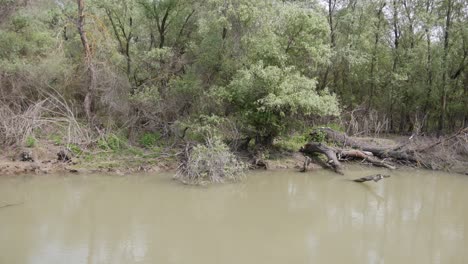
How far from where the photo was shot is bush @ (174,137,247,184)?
11727 mm

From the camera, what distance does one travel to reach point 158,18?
1612 centimetres

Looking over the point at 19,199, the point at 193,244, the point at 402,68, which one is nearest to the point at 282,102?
the point at 193,244

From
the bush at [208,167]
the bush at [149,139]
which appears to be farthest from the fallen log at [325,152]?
the bush at [149,139]

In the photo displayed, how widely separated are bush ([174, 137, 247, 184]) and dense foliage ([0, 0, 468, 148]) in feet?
6.83

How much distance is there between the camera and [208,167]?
465 inches

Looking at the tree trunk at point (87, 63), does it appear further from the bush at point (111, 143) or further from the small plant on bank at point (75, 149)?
the small plant on bank at point (75, 149)

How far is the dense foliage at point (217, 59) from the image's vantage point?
13.6m

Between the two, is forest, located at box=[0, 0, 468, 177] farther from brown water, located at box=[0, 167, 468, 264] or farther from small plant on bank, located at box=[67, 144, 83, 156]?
brown water, located at box=[0, 167, 468, 264]

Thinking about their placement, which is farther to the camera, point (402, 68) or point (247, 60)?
point (402, 68)

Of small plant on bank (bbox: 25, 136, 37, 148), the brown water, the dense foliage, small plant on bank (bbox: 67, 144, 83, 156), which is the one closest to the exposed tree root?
the dense foliage

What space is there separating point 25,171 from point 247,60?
736 cm

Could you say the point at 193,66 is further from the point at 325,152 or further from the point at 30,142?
the point at 30,142

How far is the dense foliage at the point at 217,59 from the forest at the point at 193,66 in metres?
0.05

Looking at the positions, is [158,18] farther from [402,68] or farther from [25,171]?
[402,68]
